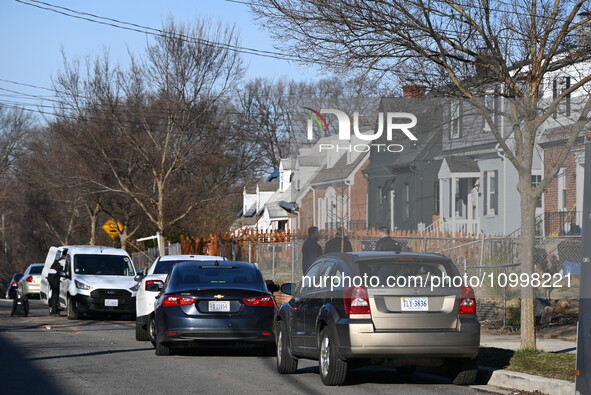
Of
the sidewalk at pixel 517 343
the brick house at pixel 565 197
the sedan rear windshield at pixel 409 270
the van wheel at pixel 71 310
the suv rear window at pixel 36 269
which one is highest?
the brick house at pixel 565 197

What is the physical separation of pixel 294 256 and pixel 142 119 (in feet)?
44.9

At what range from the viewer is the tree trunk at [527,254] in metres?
13.4

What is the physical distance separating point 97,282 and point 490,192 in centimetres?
1502

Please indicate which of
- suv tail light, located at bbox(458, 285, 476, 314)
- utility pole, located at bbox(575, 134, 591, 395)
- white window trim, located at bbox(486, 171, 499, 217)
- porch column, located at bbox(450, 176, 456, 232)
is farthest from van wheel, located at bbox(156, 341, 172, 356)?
white window trim, located at bbox(486, 171, 499, 217)

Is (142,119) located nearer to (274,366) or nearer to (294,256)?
(294,256)

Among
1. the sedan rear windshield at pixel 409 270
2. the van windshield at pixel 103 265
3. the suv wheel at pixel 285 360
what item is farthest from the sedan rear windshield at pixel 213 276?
the van windshield at pixel 103 265

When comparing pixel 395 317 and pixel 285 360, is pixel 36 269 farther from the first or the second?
pixel 395 317

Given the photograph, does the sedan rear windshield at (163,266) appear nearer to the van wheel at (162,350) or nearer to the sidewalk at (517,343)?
the van wheel at (162,350)

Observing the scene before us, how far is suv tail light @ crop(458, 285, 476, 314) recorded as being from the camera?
11.2 m

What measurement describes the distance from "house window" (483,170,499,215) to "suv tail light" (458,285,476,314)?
2175 centimetres

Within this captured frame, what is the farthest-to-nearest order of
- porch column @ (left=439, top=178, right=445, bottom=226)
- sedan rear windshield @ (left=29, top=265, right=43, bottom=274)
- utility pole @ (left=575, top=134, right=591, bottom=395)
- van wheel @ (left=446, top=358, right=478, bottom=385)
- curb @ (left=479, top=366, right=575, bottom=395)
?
sedan rear windshield @ (left=29, top=265, right=43, bottom=274)
porch column @ (left=439, top=178, right=445, bottom=226)
van wheel @ (left=446, top=358, right=478, bottom=385)
curb @ (left=479, top=366, right=575, bottom=395)
utility pole @ (left=575, top=134, right=591, bottom=395)

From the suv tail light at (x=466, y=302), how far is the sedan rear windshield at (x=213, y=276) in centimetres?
474

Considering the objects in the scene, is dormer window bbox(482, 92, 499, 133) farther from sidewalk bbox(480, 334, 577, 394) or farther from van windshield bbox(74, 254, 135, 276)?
van windshield bbox(74, 254, 135, 276)

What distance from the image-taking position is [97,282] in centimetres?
2359
